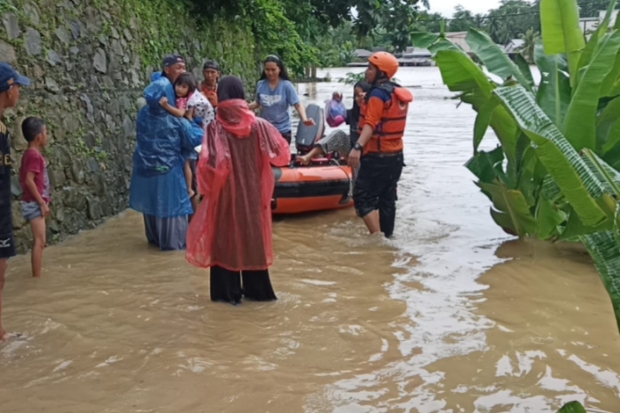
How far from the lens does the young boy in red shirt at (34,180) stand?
5734 millimetres

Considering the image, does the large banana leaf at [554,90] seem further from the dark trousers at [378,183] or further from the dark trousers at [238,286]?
the dark trousers at [238,286]

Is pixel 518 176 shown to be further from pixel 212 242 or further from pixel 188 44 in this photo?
pixel 188 44

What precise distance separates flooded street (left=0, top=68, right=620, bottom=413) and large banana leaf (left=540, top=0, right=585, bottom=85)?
6.17 feet

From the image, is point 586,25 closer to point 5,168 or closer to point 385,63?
point 385,63

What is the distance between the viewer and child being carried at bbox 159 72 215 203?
6921 millimetres

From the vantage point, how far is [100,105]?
8.38 meters

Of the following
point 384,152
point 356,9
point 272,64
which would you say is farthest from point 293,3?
point 384,152

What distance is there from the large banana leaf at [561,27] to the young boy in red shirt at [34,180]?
413cm

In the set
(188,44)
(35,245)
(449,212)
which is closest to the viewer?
(35,245)

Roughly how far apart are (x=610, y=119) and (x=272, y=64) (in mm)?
3693

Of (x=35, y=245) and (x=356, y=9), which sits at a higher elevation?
(x=356, y=9)

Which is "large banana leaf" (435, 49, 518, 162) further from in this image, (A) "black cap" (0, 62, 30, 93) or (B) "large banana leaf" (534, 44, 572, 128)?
(A) "black cap" (0, 62, 30, 93)

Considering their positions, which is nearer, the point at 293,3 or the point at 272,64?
the point at 272,64

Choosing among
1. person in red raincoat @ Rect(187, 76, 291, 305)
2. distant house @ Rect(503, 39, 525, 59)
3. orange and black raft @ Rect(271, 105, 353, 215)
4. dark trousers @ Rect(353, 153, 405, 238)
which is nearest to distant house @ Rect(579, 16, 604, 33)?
distant house @ Rect(503, 39, 525, 59)
